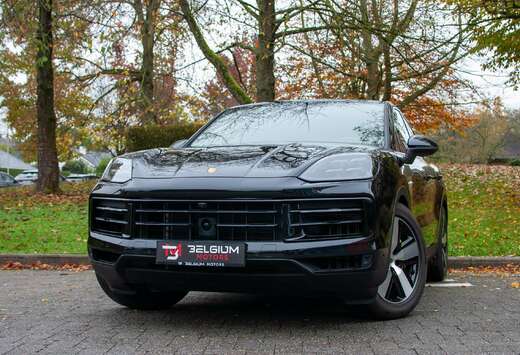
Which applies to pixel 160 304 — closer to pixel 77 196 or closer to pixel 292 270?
pixel 292 270

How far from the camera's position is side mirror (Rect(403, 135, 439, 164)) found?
4.96m

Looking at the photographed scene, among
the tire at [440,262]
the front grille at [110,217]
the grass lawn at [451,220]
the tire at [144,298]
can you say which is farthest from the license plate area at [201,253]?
the grass lawn at [451,220]

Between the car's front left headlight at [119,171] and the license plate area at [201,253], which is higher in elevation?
the car's front left headlight at [119,171]

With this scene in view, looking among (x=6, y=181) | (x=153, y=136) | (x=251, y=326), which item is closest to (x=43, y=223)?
(x=153, y=136)

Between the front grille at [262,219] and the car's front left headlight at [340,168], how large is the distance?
16cm

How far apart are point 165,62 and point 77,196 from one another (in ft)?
18.5

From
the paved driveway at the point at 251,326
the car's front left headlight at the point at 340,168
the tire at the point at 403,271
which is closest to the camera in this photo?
the paved driveway at the point at 251,326

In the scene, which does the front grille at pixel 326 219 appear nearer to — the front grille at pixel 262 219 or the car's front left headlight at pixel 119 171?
the front grille at pixel 262 219

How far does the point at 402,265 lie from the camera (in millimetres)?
4531

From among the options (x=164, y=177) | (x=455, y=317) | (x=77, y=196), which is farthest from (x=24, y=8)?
(x=455, y=317)

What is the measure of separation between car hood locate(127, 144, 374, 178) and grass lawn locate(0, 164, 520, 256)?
4516 millimetres

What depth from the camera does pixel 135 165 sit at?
4.39 meters

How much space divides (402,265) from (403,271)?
0.04 meters

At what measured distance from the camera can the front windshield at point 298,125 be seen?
5.06 m
